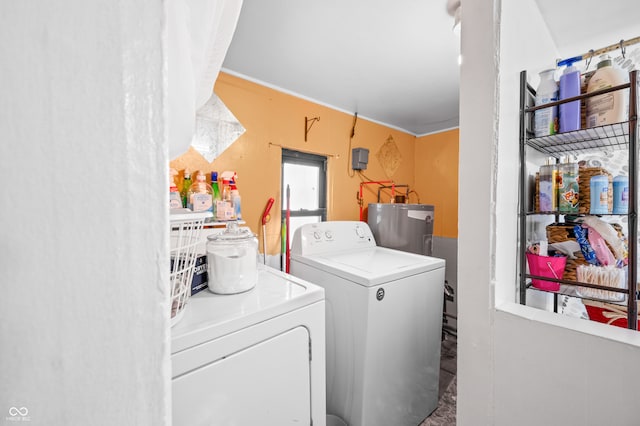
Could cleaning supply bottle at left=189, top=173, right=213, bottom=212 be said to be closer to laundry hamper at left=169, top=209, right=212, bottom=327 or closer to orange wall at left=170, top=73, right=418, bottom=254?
orange wall at left=170, top=73, right=418, bottom=254

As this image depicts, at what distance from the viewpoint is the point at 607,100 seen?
99 cm

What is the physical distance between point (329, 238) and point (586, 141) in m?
1.59

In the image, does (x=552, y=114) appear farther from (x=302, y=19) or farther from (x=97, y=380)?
(x=97, y=380)

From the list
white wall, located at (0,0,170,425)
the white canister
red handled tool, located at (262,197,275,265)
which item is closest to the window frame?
red handled tool, located at (262,197,275,265)

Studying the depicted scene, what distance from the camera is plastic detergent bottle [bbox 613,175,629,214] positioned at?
0.96 metres

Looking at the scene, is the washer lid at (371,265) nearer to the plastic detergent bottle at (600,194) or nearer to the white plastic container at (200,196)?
the white plastic container at (200,196)

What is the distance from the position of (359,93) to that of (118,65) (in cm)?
258

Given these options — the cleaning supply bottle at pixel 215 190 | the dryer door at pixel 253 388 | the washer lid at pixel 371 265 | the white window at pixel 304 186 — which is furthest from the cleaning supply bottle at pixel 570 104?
the cleaning supply bottle at pixel 215 190

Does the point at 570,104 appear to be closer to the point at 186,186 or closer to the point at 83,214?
the point at 83,214

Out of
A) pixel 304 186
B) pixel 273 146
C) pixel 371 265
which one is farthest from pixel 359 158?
pixel 371 265

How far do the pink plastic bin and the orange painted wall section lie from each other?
221cm

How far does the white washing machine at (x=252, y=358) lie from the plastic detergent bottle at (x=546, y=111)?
1.18m

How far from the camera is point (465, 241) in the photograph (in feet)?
3.51

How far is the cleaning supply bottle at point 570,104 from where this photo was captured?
1.06 meters
